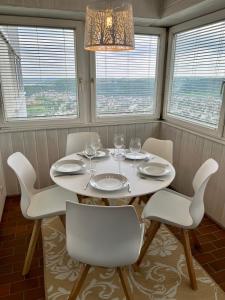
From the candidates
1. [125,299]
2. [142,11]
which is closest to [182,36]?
[142,11]

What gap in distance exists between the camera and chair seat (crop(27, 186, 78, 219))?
176cm

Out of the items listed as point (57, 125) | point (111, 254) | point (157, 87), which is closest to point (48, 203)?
point (111, 254)

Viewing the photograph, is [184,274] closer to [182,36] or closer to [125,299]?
[125,299]

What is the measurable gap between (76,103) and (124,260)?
83.0 inches

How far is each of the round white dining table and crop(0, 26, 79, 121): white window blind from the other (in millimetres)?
1068

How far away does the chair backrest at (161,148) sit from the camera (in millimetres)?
2365

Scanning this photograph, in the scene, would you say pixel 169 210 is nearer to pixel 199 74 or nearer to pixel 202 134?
pixel 202 134

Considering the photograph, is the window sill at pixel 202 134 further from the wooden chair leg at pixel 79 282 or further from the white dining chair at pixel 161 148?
the wooden chair leg at pixel 79 282

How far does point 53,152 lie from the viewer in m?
2.92

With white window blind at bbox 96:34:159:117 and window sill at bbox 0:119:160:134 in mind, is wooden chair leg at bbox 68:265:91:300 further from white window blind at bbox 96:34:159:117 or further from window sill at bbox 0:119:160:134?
white window blind at bbox 96:34:159:117

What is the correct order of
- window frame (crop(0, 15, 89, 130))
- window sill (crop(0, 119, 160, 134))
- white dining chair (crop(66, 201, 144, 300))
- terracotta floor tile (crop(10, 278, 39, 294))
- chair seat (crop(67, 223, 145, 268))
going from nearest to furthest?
white dining chair (crop(66, 201, 144, 300)) → chair seat (crop(67, 223, 145, 268)) → terracotta floor tile (crop(10, 278, 39, 294)) → window frame (crop(0, 15, 89, 130)) → window sill (crop(0, 119, 160, 134))

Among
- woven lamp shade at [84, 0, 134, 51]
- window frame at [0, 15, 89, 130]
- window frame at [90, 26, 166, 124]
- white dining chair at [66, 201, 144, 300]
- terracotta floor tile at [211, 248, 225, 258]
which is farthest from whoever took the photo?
window frame at [90, 26, 166, 124]

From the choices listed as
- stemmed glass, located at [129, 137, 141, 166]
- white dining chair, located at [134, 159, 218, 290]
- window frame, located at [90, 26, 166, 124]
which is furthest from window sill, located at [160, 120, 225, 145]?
stemmed glass, located at [129, 137, 141, 166]

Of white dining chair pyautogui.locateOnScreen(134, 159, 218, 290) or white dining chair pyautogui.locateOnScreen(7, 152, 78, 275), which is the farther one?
white dining chair pyautogui.locateOnScreen(7, 152, 78, 275)
